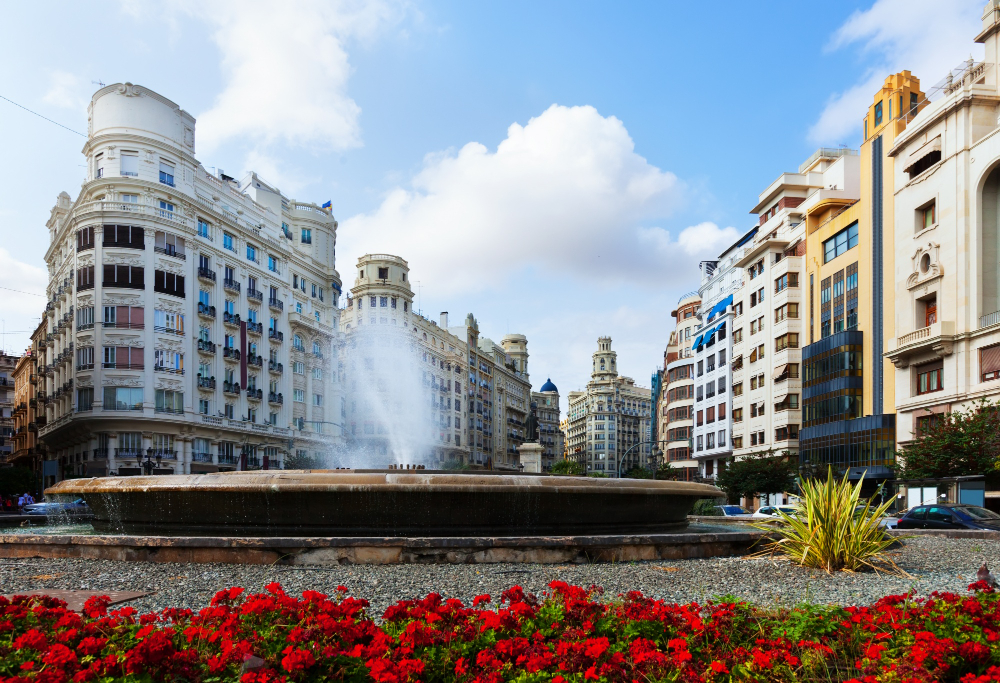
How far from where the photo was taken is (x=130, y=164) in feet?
163

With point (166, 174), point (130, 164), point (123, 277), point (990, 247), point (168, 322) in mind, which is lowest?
point (168, 322)

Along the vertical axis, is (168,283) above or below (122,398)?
above

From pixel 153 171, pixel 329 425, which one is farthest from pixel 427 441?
pixel 153 171

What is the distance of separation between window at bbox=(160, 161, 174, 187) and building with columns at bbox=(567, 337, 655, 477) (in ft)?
442

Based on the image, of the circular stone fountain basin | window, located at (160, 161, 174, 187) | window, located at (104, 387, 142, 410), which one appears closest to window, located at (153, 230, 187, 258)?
window, located at (160, 161, 174, 187)

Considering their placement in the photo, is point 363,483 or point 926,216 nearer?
point 363,483

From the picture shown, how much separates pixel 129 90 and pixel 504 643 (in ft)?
179

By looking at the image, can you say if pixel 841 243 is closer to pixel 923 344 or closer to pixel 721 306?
pixel 923 344

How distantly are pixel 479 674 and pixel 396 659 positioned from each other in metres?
0.43

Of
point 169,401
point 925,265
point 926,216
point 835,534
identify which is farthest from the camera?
point 169,401

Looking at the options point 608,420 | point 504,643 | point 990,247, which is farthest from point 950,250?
point 608,420

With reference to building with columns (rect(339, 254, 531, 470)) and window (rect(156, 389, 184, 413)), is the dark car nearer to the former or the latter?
window (rect(156, 389, 184, 413))

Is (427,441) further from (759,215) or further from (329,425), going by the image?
(759,215)

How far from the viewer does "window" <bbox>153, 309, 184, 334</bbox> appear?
49562 mm
